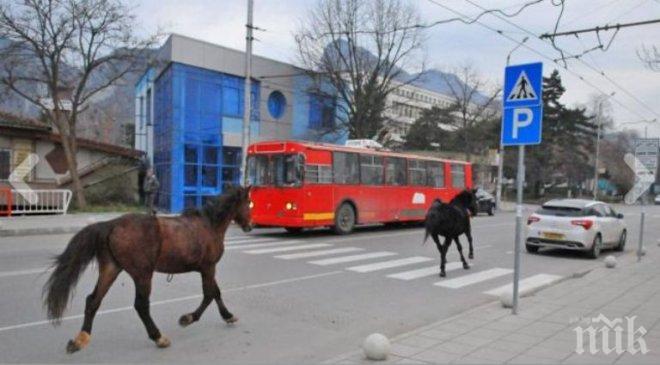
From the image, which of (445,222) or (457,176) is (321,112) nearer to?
(457,176)

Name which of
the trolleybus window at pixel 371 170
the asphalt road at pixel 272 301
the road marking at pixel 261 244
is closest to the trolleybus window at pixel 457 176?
the trolleybus window at pixel 371 170

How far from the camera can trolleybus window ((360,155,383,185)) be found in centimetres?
2030

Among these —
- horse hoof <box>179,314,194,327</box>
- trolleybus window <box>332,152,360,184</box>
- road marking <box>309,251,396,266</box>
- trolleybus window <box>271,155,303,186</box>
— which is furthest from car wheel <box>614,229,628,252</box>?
horse hoof <box>179,314,194,327</box>

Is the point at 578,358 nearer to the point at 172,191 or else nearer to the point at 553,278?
the point at 553,278

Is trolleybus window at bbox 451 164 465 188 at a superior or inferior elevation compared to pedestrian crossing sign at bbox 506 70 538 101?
inferior

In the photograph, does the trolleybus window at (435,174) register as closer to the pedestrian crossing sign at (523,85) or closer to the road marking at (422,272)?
the road marking at (422,272)

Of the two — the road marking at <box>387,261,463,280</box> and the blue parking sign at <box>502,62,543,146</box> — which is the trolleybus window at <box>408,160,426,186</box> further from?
the blue parking sign at <box>502,62,543,146</box>

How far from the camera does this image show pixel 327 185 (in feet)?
61.4

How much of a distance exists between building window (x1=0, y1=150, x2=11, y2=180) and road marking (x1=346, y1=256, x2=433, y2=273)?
64.0ft

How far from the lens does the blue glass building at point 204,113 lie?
28.1 metres

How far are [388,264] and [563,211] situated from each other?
6.05 metres

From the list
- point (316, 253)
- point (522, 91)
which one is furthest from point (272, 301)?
point (316, 253)

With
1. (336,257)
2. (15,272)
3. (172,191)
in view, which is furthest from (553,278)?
(172,191)

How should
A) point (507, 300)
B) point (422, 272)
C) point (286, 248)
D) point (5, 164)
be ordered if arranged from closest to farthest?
point (507, 300) < point (422, 272) < point (286, 248) < point (5, 164)
